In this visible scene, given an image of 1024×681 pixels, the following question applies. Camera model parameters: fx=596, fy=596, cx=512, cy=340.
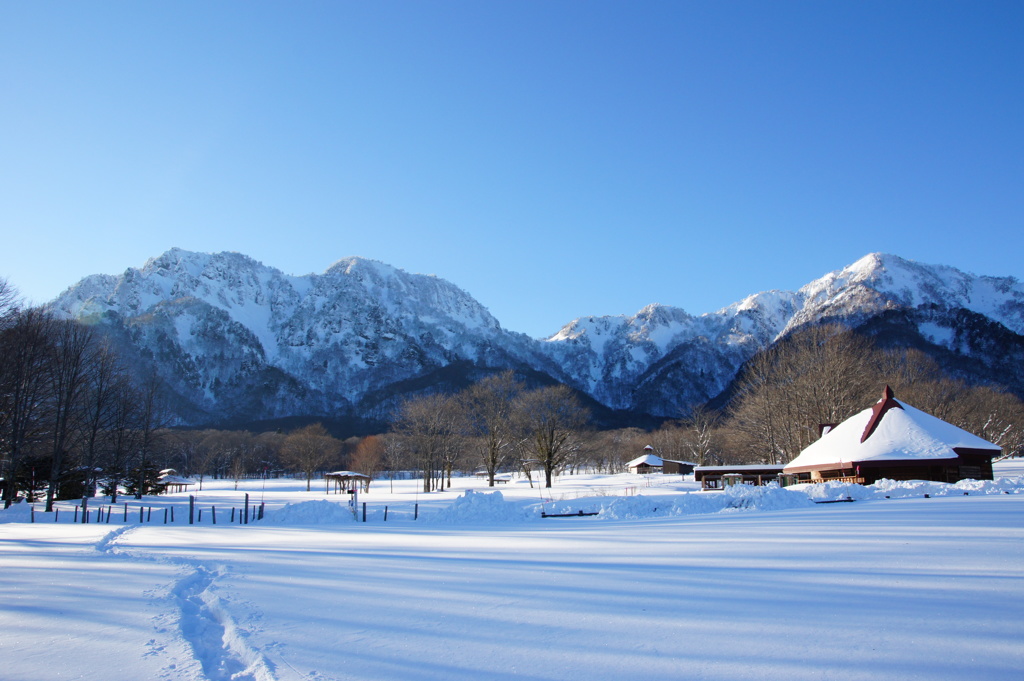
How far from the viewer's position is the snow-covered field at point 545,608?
19.3 ft

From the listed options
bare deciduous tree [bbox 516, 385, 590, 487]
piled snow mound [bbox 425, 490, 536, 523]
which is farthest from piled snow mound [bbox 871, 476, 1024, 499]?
bare deciduous tree [bbox 516, 385, 590, 487]

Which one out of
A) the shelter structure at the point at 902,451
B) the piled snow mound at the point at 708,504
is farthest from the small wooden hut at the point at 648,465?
the piled snow mound at the point at 708,504

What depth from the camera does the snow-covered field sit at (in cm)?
589

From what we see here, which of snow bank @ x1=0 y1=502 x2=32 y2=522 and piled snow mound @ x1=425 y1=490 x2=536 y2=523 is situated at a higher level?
piled snow mound @ x1=425 y1=490 x2=536 y2=523

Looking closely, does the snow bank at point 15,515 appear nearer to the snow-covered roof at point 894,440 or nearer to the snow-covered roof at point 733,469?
the snow-covered roof at point 733,469

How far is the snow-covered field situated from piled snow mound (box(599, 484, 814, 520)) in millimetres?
9376

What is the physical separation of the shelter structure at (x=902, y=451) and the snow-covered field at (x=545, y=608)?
62.9 feet

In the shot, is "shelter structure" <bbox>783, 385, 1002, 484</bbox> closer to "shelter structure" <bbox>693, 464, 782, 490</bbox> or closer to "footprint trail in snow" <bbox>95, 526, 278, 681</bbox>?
"shelter structure" <bbox>693, 464, 782, 490</bbox>

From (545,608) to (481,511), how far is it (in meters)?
21.5

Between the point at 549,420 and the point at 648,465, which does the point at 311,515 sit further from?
the point at 648,465

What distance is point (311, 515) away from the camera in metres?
30.1

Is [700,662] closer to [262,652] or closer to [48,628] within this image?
[262,652]

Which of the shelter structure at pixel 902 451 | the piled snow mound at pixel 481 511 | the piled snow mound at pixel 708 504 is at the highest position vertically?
the shelter structure at pixel 902 451

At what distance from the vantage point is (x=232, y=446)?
126438mm
